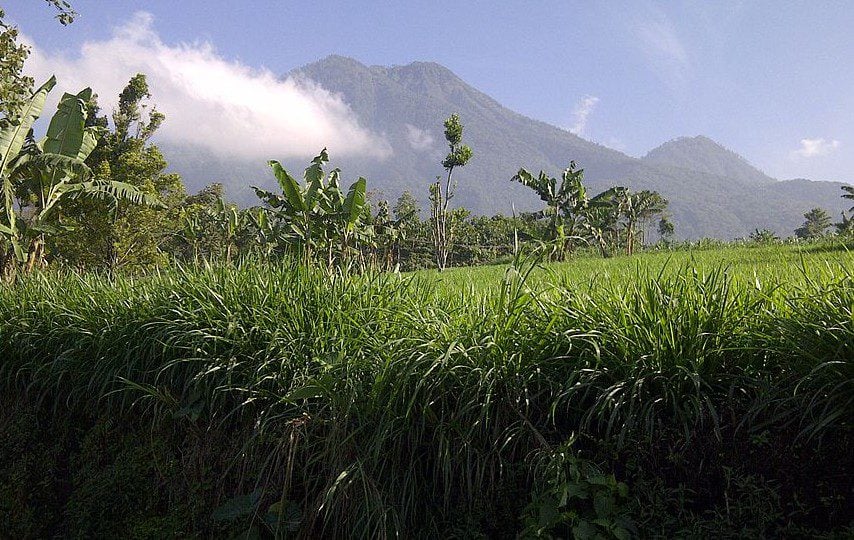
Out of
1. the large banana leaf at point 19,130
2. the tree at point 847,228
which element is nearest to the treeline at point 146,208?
the large banana leaf at point 19,130

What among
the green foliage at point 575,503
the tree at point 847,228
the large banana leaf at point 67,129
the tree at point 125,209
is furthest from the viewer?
the tree at point 847,228

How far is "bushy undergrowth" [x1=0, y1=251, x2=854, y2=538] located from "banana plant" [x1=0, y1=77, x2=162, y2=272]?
7336 mm

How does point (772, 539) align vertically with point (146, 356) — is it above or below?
below

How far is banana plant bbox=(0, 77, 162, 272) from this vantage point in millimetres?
10461

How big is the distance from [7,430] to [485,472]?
13.2ft

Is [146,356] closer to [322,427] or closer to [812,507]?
[322,427]

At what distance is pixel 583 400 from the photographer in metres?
2.88

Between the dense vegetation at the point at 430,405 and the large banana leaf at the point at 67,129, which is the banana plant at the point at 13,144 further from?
the dense vegetation at the point at 430,405

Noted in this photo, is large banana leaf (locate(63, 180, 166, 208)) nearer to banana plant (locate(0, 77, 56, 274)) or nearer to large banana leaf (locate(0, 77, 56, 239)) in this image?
banana plant (locate(0, 77, 56, 274))

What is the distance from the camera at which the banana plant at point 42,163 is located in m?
10.5

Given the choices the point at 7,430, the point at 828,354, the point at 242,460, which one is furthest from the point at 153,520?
the point at 828,354

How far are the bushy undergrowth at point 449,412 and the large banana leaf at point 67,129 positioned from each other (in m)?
7.92

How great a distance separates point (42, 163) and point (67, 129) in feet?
2.76

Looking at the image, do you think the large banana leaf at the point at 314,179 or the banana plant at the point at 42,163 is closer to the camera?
the banana plant at the point at 42,163
